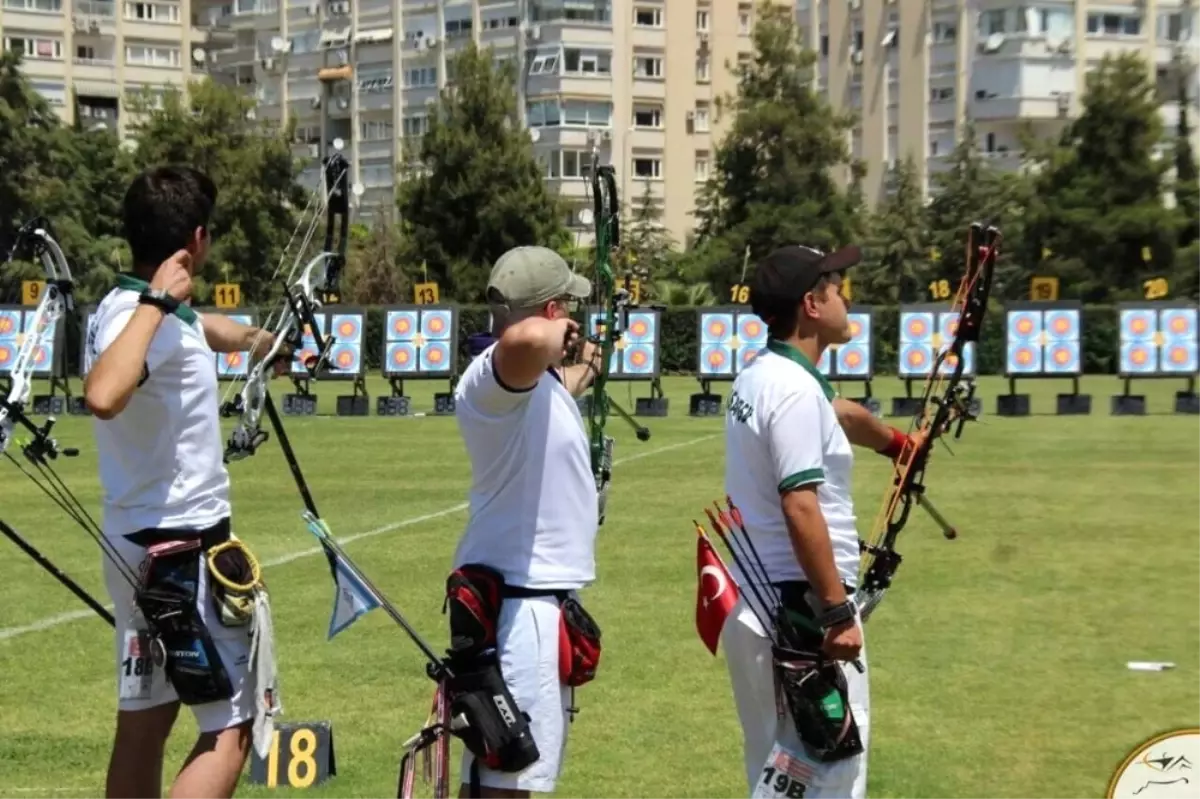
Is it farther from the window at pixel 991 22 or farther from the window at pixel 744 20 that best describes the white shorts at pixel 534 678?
the window at pixel 744 20

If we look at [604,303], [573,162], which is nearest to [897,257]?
[573,162]

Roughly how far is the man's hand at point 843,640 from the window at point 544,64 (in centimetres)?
6497

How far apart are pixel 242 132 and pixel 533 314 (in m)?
45.2

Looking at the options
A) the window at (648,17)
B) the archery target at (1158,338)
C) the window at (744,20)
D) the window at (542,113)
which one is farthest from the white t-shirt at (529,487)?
the window at (744,20)

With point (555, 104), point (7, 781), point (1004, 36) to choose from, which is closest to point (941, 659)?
point (7, 781)

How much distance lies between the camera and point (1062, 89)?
61.7 meters

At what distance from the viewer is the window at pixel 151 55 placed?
261 feet

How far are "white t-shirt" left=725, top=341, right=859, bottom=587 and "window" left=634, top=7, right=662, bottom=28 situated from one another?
217 feet

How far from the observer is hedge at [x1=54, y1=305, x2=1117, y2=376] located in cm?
3669

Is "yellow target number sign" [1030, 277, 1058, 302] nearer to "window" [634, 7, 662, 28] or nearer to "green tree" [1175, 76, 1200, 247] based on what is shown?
"green tree" [1175, 76, 1200, 247]

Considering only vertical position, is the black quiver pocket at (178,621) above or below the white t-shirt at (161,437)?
below

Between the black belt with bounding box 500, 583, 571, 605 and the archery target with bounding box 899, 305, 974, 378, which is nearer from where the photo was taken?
the black belt with bounding box 500, 583, 571, 605

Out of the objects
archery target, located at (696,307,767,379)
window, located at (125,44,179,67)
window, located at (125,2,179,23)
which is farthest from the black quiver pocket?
window, located at (125,2,179,23)

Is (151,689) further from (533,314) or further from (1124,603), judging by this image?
(1124,603)
